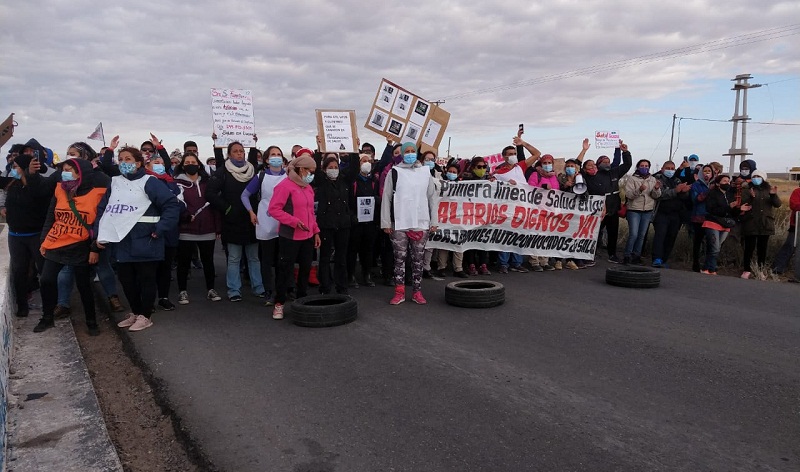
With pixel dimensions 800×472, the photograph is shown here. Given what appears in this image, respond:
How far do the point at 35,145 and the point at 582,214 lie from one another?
9.43 m

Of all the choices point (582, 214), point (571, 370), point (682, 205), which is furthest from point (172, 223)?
point (682, 205)

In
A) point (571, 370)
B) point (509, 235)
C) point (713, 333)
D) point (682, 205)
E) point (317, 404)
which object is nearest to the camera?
point (317, 404)

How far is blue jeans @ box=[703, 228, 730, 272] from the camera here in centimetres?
1020

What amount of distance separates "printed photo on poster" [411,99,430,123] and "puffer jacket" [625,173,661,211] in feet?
15.2

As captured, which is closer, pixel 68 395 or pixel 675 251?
pixel 68 395

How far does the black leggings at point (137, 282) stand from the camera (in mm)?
6195

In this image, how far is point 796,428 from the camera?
146 inches

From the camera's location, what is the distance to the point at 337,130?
8227mm

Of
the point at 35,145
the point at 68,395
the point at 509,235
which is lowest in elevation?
the point at 68,395

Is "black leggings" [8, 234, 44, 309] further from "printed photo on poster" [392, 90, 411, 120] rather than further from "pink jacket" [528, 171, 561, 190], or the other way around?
"pink jacket" [528, 171, 561, 190]

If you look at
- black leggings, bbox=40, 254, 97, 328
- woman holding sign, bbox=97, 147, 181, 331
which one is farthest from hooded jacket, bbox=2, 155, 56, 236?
woman holding sign, bbox=97, 147, 181, 331

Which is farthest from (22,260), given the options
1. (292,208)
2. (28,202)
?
(292,208)

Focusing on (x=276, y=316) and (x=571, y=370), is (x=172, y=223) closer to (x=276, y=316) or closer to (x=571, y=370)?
(x=276, y=316)

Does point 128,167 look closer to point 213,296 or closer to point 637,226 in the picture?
point 213,296
